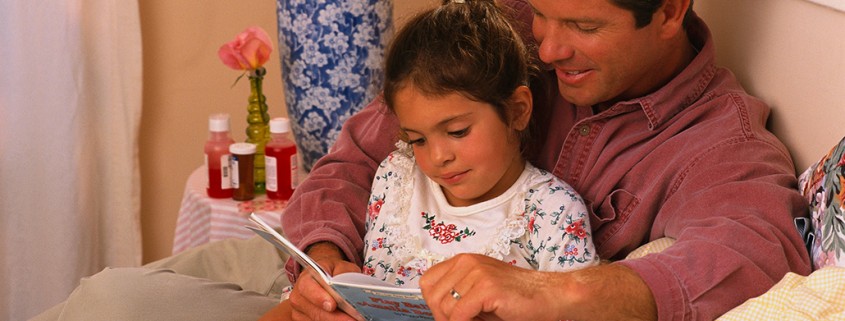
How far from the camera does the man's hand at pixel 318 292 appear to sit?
158 cm

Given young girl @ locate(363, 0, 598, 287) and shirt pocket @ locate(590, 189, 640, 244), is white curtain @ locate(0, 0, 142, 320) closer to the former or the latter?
young girl @ locate(363, 0, 598, 287)

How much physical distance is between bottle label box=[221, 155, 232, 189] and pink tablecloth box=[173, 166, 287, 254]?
1.4 inches

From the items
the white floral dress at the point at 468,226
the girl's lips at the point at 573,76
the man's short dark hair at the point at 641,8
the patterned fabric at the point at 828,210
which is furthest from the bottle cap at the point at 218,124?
the patterned fabric at the point at 828,210

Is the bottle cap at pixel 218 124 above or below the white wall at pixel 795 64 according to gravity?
below

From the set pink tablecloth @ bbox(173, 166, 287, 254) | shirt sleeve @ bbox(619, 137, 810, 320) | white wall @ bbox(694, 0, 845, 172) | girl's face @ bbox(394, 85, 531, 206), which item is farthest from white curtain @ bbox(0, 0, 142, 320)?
shirt sleeve @ bbox(619, 137, 810, 320)

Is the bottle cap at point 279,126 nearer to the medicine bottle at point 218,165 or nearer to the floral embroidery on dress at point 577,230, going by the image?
the medicine bottle at point 218,165

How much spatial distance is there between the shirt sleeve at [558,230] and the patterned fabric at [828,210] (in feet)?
1.03

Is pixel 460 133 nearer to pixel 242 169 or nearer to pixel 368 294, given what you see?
pixel 368 294

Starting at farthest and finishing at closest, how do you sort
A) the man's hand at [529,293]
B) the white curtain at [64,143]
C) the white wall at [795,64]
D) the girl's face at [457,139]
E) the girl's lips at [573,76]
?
the white curtain at [64,143] < the girl's lips at [573,76] < the girl's face at [457,139] < the white wall at [795,64] < the man's hand at [529,293]

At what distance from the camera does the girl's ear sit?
5.59ft

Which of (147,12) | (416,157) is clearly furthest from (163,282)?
(147,12)

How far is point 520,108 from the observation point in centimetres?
172

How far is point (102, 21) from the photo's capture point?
114 inches

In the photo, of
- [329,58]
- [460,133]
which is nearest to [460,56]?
[460,133]
